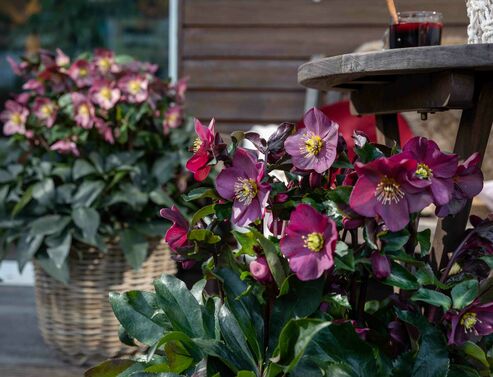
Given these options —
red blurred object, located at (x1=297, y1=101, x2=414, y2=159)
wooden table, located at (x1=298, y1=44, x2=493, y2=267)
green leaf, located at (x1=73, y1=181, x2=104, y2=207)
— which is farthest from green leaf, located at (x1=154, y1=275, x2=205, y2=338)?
red blurred object, located at (x1=297, y1=101, x2=414, y2=159)

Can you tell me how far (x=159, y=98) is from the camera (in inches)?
86.1

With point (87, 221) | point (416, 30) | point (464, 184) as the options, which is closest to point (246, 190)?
point (464, 184)

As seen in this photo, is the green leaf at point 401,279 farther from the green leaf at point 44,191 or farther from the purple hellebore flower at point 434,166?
the green leaf at point 44,191

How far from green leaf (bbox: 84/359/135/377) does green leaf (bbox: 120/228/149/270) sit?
84 cm

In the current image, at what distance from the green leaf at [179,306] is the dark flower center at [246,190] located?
7.5 inches

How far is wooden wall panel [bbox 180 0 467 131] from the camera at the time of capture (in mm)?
2961

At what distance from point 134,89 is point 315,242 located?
133 centimetres

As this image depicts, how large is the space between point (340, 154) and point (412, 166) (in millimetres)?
158

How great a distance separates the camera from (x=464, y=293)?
3.40 feet

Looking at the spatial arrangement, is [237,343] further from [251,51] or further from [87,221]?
[251,51]

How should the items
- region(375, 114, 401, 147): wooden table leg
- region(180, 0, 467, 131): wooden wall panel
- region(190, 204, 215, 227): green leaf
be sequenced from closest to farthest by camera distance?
1. region(190, 204, 215, 227): green leaf
2. region(375, 114, 401, 147): wooden table leg
3. region(180, 0, 467, 131): wooden wall panel

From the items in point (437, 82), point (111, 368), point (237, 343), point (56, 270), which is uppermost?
point (437, 82)

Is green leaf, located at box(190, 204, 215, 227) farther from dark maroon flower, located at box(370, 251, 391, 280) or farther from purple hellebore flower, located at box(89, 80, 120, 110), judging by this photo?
purple hellebore flower, located at box(89, 80, 120, 110)

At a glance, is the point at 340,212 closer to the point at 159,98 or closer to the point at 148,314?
the point at 148,314
